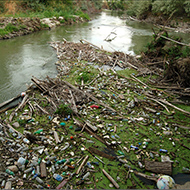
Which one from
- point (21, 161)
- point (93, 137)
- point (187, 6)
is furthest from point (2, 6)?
point (21, 161)

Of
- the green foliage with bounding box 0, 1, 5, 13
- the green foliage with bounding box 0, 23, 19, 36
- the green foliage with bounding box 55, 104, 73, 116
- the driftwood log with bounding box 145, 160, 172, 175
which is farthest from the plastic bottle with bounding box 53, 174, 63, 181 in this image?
the green foliage with bounding box 0, 1, 5, 13

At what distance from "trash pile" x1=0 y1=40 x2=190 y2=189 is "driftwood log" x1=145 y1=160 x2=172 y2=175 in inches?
0.8

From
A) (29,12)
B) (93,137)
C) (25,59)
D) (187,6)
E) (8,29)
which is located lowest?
(25,59)

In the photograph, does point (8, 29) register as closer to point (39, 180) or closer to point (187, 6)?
point (39, 180)

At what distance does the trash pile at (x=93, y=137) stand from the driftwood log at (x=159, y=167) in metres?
0.02

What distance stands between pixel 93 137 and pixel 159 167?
1.76 meters

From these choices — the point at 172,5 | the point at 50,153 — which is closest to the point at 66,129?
the point at 50,153

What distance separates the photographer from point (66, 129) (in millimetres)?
4805

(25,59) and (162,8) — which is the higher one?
(162,8)

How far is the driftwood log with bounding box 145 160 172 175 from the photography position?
3.65 meters

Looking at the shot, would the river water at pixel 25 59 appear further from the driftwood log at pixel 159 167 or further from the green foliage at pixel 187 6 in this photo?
the green foliage at pixel 187 6

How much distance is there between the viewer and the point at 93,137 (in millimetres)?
4547

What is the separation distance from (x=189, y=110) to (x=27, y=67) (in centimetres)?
847

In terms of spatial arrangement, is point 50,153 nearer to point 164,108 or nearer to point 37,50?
point 164,108
